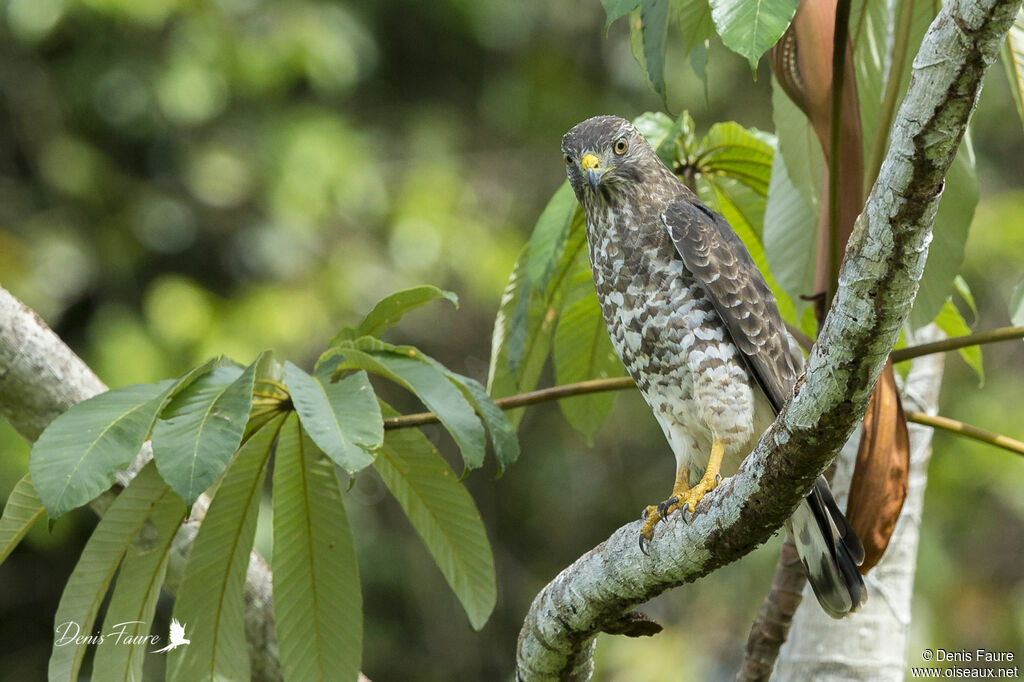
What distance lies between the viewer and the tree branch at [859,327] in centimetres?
121

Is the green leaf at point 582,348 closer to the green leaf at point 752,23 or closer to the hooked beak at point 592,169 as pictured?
the hooked beak at point 592,169

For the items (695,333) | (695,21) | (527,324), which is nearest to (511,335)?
(527,324)

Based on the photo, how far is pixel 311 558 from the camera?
214cm

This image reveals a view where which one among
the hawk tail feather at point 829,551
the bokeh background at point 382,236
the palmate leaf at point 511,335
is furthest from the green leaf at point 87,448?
the bokeh background at point 382,236

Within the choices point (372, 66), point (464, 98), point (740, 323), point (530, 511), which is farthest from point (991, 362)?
point (740, 323)

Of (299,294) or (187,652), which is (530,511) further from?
(187,652)

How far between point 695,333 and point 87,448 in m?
1.26

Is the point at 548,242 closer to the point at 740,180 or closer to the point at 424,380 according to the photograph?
the point at 424,380

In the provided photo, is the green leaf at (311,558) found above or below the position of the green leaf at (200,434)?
below

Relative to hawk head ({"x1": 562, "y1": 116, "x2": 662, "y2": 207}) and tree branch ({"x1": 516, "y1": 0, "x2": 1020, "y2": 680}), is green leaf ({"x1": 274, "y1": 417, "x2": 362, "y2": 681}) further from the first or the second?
hawk head ({"x1": 562, "y1": 116, "x2": 662, "y2": 207})

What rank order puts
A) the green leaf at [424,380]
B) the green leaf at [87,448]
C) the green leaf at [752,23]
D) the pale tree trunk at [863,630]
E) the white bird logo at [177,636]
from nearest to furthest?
the green leaf at [752,23]
the green leaf at [87,448]
the green leaf at [424,380]
the white bird logo at [177,636]
the pale tree trunk at [863,630]

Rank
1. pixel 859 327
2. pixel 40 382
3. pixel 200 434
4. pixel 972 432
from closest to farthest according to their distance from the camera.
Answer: pixel 859 327 < pixel 200 434 < pixel 972 432 < pixel 40 382

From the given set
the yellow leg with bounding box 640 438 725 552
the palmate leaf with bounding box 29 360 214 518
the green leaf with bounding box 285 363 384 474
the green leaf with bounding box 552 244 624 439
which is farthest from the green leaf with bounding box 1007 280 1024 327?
the palmate leaf with bounding box 29 360 214 518

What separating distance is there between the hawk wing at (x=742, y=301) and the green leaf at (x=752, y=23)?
2.58 ft
